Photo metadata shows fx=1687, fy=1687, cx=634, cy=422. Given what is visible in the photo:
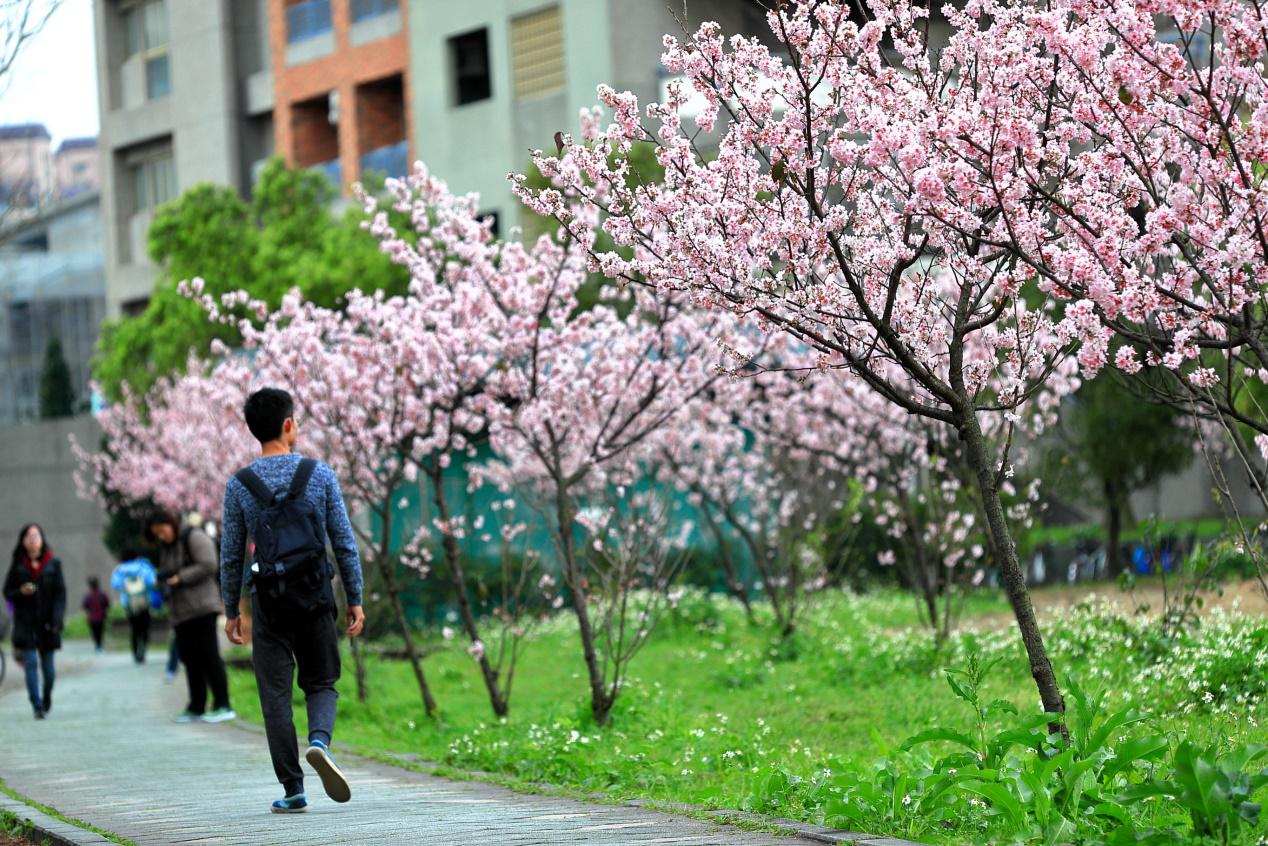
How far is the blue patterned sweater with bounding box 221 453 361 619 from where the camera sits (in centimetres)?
721

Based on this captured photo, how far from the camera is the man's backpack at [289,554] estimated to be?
7.06m

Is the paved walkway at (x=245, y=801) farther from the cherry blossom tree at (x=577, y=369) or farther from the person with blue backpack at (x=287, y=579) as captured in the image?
the cherry blossom tree at (x=577, y=369)

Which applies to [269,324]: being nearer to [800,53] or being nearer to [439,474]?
[439,474]

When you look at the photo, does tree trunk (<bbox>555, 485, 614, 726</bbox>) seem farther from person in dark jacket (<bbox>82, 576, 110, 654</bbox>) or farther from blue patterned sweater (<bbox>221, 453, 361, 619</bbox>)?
person in dark jacket (<bbox>82, 576, 110, 654</bbox>)

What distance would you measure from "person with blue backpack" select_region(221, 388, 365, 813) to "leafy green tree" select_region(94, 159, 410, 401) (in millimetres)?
24022

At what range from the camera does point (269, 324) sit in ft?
46.6

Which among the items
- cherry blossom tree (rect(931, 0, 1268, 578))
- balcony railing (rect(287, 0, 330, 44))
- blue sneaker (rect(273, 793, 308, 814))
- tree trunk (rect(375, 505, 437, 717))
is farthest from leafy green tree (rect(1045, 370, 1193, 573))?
balcony railing (rect(287, 0, 330, 44))

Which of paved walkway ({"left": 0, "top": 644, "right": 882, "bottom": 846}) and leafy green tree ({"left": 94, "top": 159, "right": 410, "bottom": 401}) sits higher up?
leafy green tree ({"left": 94, "top": 159, "right": 410, "bottom": 401})

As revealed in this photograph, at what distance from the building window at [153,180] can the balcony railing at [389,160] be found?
30.4ft

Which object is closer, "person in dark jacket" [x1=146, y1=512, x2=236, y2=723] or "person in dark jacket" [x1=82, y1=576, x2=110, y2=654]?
"person in dark jacket" [x1=146, y1=512, x2=236, y2=723]

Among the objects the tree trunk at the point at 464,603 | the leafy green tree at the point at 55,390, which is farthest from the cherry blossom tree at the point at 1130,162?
the leafy green tree at the point at 55,390

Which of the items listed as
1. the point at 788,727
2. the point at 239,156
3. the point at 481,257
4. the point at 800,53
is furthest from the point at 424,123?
the point at 800,53

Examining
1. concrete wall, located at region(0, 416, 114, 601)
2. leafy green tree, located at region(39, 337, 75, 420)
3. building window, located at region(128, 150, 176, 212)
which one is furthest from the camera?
leafy green tree, located at region(39, 337, 75, 420)

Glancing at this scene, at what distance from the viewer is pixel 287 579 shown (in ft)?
23.2
